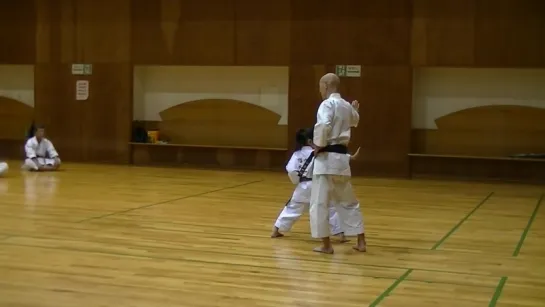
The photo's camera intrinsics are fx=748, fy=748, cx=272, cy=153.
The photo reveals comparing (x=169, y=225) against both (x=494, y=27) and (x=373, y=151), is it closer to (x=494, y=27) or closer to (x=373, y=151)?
(x=373, y=151)

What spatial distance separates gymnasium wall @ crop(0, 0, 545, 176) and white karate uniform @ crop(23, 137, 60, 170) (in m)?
2.18

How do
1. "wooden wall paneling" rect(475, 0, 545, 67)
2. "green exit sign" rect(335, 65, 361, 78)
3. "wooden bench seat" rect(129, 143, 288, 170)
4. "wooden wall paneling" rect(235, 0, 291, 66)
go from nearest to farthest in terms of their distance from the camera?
"wooden wall paneling" rect(475, 0, 545, 67)
"green exit sign" rect(335, 65, 361, 78)
"wooden wall paneling" rect(235, 0, 291, 66)
"wooden bench seat" rect(129, 143, 288, 170)

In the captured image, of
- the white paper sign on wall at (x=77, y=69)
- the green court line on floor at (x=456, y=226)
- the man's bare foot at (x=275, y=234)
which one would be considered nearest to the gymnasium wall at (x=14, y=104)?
the white paper sign on wall at (x=77, y=69)

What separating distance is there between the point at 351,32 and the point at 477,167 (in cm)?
357

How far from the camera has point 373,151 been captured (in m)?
14.7

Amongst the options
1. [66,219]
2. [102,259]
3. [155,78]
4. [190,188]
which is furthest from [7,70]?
[102,259]

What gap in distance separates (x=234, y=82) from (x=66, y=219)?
822 cm

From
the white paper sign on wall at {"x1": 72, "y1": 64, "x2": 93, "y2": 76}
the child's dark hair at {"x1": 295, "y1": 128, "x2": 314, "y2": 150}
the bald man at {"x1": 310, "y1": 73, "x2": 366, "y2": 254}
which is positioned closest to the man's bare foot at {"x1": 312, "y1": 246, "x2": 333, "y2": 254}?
the bald man at {"x1": 310, "y1": 73, "x2": 366, "y2": 254}

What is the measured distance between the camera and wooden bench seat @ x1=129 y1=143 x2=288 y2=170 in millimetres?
15383

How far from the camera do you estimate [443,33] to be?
46.8 feet

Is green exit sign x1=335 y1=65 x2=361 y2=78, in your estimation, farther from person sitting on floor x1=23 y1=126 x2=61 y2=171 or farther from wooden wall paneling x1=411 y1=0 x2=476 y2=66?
person sitting on floor x1=23 y1=126 x2=61 y2=171

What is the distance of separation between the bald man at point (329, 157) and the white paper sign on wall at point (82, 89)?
1096cm

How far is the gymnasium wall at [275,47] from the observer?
1414 centimetres

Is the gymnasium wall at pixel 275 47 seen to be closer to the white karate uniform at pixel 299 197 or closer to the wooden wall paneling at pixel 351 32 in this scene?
the wooden wall paneling at pixel 351 32
